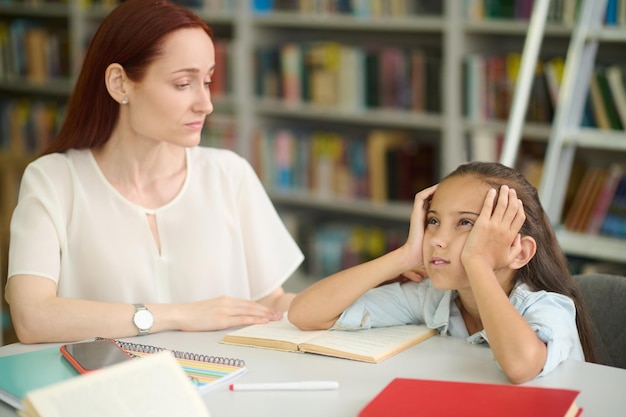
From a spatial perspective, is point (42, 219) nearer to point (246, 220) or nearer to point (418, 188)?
point (246, 220)

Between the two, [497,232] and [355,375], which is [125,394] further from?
[497,232]

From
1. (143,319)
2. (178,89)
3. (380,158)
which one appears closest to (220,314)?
(143,319)

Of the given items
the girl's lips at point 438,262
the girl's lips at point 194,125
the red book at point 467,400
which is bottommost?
the red book at point 467,400

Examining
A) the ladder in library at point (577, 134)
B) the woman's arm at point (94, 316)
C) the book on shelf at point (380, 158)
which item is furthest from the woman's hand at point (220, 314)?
the book on shelf at point (380, 158)

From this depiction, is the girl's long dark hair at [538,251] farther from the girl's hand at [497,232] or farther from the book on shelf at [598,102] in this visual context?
the book on shelf at [598,102]

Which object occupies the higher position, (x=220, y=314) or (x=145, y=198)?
(x=145, y=198)

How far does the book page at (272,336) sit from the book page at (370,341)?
24mm

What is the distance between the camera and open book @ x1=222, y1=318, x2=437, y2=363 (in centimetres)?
152

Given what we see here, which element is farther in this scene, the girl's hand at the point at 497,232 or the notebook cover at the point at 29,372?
the girl's hand at the point at 497,232

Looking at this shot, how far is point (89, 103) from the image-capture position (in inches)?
79.7

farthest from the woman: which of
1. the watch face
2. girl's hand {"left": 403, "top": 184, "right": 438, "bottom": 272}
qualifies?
girl's hand {"left": 403, "top": 184, "right": 438, "bottom": 272}

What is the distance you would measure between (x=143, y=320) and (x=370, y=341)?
1.44ft

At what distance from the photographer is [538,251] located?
5.21 ft

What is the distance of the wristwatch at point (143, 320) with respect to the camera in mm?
1722
